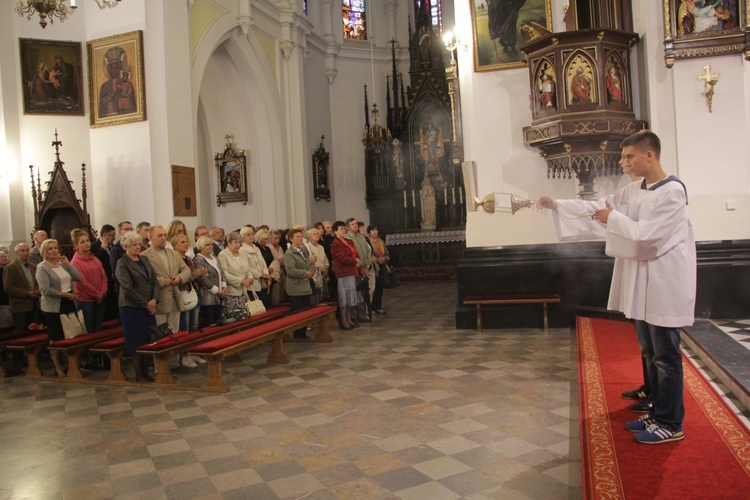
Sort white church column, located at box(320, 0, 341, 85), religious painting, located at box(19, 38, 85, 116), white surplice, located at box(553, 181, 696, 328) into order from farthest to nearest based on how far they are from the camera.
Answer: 1. white church column, located at box(320, 0, 341, 85)
2. religious painting, located at box(19, 38, 85, 116)
3. white surplice, located at box(553, 181, 696, 328)

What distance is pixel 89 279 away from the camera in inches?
270

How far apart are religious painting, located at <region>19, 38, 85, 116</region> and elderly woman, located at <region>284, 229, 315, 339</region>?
5886 millimetres

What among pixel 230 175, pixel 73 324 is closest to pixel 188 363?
pixel 73 324

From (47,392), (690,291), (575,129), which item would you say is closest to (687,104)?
(575,129)

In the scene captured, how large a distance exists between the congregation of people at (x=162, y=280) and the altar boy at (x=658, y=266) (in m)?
4.44

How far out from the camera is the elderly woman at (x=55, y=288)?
21.6 feet

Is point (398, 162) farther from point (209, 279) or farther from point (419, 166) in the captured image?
point (209, 279)

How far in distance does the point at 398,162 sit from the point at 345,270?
9.71 metres

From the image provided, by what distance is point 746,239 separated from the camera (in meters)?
7.30

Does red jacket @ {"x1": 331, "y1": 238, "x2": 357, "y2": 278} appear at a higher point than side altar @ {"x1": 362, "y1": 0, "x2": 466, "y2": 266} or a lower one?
lower

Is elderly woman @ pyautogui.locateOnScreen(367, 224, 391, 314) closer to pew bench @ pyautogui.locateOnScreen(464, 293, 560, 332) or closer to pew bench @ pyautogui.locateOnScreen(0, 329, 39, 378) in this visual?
pew bench @ pyautogui.locateOnScreen(464, 293, 560, 332)

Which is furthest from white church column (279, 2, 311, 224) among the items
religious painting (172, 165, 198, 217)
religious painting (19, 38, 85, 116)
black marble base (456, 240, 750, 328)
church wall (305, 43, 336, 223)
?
black marble base (456, 240, 750, 328)

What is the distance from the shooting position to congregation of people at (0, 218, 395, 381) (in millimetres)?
6117

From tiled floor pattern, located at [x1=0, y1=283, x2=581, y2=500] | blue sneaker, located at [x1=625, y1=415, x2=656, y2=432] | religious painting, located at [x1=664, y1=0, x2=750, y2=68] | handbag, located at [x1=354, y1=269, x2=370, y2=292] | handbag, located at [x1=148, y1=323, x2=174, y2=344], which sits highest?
religious painting, located at [x1=664, y1=0, x2=750, y2=68]
